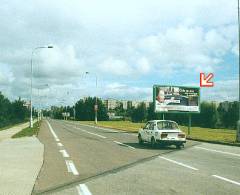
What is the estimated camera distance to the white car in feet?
77.8

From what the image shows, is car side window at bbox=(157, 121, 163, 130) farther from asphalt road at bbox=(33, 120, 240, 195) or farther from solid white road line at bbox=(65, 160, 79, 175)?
solid white road line at bbox=(65, 160, 79, 175)

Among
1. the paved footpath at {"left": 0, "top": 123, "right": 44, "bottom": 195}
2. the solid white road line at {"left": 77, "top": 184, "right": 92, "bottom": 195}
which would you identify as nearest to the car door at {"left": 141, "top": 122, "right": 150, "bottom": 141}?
the paved footpath at {"left": 0, "top": 123, "right": 44, "bottom": 195}

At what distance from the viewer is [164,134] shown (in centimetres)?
2372

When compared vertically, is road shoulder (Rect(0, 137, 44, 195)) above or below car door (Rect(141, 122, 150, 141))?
below

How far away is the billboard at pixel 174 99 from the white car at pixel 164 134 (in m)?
19.3

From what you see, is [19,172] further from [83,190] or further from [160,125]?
[160,125]

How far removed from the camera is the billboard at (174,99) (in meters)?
45.1

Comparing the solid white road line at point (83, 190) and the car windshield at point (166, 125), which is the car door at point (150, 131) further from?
the solid white road line at point (83, 190)

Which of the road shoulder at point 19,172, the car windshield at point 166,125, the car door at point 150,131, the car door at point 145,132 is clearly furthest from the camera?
the car door at point 145,132

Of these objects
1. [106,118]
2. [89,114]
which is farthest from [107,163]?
[89,114]

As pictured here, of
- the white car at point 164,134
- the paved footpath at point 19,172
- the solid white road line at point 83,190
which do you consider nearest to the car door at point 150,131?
the white car at point 164,134

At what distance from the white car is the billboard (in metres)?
→ 19.3

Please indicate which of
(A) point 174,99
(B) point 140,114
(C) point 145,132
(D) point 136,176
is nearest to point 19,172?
(D) point 136,176

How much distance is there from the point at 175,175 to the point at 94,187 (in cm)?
315
